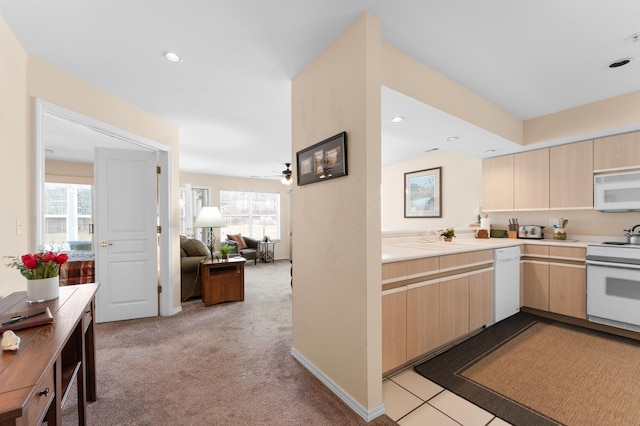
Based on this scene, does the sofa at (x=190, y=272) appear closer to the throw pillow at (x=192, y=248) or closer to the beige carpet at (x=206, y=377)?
the throw pillow at (x=192, y=248)

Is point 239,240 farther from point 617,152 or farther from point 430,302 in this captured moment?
point 617,152

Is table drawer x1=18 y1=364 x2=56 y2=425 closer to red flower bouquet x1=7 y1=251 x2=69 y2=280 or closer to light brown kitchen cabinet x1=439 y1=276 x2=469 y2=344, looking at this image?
red flower bouquet x1=7 y1=251 x2=69 y2=280

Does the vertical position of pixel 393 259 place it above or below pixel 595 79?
below

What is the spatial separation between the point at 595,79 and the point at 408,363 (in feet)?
10.2

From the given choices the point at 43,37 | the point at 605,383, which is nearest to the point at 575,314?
the point at 605,383

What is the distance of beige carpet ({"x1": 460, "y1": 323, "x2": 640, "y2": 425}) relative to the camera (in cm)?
174

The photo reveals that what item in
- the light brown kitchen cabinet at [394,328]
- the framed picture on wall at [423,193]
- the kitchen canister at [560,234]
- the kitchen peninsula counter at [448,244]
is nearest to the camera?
the light brown kitchen cabinet at [394,328]

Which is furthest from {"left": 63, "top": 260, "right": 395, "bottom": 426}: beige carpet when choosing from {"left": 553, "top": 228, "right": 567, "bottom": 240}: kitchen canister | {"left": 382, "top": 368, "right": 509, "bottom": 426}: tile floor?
{"left": 553, "top": 228, "right": 567, "bottom": 240}: kitchen canister

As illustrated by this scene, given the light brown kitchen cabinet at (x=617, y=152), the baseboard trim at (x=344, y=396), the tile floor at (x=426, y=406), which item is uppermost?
the light brown kitchen cabinet at (x=617, y=152)

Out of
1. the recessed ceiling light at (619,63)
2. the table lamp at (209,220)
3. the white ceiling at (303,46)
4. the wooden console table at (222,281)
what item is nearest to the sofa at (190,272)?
the wooden console table at (222,281)

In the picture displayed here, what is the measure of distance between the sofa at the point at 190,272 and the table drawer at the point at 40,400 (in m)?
3.09

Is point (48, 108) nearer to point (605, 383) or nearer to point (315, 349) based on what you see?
point (315, 349)

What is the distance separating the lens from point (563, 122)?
3.25 m

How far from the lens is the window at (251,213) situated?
24.9 feet
